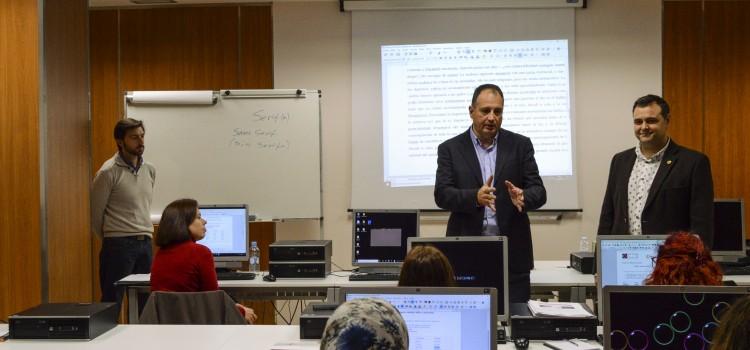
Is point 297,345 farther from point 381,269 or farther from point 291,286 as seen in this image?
point 381,269

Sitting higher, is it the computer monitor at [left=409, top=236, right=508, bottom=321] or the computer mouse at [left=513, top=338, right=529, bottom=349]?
the computer monitor at [left=409, top=236, right=508, bottom=321]

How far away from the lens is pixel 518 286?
3.56 m

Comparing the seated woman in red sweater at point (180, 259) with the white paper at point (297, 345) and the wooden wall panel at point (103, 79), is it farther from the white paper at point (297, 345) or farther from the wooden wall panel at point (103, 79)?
the wooden wall panel at point (103, 79)

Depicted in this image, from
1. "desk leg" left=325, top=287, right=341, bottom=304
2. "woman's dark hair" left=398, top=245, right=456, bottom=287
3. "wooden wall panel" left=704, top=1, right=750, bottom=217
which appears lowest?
"desk leg" left=325, top=287, right=341, bottom=304

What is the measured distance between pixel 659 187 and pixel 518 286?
0.92 m

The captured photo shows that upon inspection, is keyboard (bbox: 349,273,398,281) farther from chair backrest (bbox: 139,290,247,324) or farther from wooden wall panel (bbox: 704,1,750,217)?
wooden wall panel (bbox: 704,1,750,217)

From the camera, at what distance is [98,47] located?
6.55 m

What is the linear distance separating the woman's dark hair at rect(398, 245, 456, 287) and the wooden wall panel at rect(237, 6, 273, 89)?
421 cm

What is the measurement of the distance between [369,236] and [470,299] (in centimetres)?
233

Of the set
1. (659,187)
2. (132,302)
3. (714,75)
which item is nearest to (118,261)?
(132,302)

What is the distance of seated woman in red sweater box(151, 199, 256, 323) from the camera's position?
352 centimetres

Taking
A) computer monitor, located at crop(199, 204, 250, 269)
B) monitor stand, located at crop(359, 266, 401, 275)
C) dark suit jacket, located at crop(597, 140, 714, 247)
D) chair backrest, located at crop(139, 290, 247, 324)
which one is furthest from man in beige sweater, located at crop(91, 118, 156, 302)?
dark suit jacket, located at crop(597, 140, 714, 247)

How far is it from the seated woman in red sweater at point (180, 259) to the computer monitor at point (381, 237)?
3.96 feet

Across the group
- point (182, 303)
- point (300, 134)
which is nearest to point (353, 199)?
point (300, 134)
